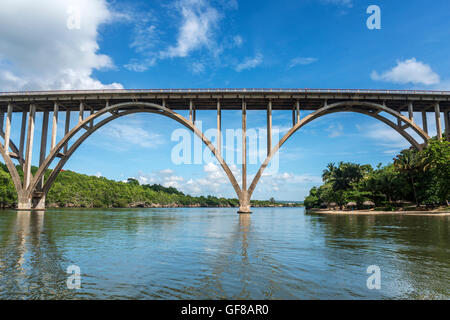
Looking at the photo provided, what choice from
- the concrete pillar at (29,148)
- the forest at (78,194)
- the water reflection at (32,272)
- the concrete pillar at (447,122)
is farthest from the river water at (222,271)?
the forest at (78,194)

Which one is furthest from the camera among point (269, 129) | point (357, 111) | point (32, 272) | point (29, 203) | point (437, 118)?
point (357, 111)

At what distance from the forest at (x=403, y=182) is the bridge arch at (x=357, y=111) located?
3.17m

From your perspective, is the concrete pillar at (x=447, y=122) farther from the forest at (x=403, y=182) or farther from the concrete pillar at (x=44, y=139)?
the concrete pillar at (x=44, y=139)

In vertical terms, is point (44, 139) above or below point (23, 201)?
above

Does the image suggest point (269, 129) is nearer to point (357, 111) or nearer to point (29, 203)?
point (357, 111)

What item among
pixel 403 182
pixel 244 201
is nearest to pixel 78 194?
pixel 244 201

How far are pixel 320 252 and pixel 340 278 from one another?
12.0 feet

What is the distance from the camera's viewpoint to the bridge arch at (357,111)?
38222 mm

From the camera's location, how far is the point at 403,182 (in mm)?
42531

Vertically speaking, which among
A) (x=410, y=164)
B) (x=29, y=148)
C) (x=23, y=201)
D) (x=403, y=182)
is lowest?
(x=23, y=201)

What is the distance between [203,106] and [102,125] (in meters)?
15.2

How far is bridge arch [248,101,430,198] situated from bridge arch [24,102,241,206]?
499cm

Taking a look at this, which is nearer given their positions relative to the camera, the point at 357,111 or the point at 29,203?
the point at 29,203

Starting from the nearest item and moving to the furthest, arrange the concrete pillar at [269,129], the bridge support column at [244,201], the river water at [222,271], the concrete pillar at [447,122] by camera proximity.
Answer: the river water at [222,271], the bridge support column at [244,201], the concrete pillar at [269,129], the concrete pillar at [447,122]
